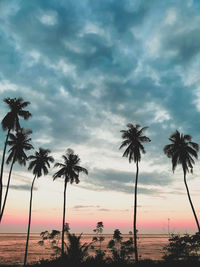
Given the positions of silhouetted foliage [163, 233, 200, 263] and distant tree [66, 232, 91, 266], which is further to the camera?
silhouetted foliage [163, 233, 200, 263]

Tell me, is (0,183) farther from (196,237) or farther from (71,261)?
(196,237)

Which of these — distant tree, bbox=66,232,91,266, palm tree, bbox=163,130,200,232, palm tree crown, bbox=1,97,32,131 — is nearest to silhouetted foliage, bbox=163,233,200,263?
palm tree, bbox=163,130,200,232

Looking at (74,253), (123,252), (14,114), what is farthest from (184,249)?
(14,114)

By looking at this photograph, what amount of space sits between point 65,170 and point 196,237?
24421mm

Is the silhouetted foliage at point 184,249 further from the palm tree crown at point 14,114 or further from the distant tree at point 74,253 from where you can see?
the palm tree crown at point 14,114

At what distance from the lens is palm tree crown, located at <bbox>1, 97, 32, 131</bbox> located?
102 ft

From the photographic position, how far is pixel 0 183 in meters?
29.3

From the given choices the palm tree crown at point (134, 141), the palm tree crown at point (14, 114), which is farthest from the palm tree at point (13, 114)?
the palm tree crown at point (134, 141)

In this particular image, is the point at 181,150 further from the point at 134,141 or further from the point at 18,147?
the point at 18,147

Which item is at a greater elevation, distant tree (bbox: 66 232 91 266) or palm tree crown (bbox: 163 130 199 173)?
palm tree crown (bbox: 163 130 199 173)

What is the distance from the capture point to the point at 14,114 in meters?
31.7

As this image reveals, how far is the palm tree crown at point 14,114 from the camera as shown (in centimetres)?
3120

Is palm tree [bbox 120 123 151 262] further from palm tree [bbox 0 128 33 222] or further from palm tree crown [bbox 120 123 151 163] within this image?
palm tree [bbox 0 128 33 222]

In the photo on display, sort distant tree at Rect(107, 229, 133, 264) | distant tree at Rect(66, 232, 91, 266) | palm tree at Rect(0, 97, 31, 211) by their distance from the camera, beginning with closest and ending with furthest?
1. distant tree at Rect(66, 232, 91, 266)
2. distant tree at Rect(107, 229, 133, 264)
3. palm tree at Rect(0, 97, 31, 211)
